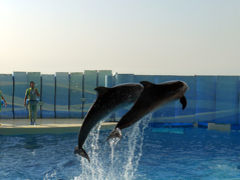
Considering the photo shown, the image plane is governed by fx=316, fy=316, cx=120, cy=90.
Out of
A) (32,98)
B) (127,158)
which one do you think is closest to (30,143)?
(32,98)

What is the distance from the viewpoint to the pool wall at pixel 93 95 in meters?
14.5

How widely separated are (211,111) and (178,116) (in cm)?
156

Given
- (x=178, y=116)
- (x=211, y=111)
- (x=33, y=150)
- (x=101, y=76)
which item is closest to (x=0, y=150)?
(x=33, y=150)

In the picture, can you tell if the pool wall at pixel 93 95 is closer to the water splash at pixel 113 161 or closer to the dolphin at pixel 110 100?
the water splash at pixel 113 161

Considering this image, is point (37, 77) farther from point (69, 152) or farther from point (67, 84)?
point (69, 152)

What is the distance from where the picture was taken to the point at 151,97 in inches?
149

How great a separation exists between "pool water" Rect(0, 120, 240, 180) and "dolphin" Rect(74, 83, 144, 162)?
407cm

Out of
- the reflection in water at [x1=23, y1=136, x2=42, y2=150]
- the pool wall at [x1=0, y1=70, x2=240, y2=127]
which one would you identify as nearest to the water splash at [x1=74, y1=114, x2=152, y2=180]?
the reflection in water at [x1=23, y1=136, x2=42, y2=150]

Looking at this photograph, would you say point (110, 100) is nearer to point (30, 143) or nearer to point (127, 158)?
point (127, 158)

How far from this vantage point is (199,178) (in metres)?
7.54

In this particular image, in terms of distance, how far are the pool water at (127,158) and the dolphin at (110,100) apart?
13.3 ft

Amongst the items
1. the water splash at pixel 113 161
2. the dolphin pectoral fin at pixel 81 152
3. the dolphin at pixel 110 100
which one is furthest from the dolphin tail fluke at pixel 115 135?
the water splash at pixel 113 161

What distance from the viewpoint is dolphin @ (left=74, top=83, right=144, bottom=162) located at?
12.0 ft

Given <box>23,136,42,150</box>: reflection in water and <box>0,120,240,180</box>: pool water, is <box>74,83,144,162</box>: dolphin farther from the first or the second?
<box>23,136,42,150</box>: reflection in water
